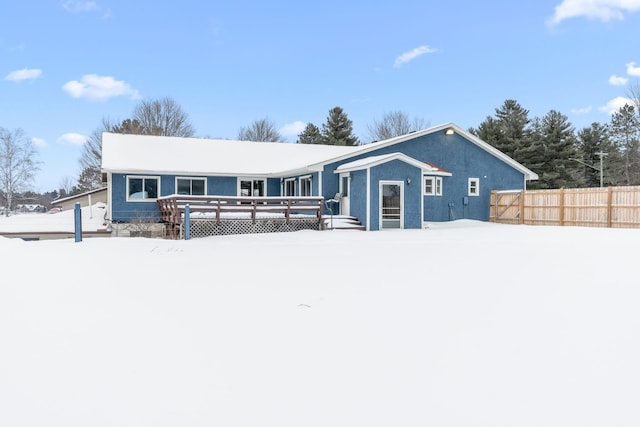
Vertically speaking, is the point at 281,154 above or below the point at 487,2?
below

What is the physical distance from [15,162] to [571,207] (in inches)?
1716

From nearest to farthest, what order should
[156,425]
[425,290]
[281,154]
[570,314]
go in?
[156,425], [570,314], [425,290], [281,154]

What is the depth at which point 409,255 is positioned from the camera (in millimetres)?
8977

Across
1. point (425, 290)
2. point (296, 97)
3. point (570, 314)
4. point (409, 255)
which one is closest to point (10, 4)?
point (409, 255)

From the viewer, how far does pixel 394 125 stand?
46.9m

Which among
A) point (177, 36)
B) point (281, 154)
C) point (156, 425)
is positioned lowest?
point (156, 425)

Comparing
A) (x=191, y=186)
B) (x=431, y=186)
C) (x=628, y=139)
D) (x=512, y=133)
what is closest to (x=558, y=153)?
(x=512, y=133)

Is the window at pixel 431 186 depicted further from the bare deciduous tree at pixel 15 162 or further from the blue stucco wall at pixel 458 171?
the bare deciduous tree at pixel 15 162

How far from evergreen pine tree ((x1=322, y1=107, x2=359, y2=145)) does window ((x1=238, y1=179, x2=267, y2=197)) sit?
24850mm

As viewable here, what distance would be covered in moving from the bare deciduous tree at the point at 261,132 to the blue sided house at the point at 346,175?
834 inches

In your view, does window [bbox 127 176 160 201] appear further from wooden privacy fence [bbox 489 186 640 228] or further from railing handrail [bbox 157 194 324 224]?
wooden privacy fence [bbox 489 186 640 228]

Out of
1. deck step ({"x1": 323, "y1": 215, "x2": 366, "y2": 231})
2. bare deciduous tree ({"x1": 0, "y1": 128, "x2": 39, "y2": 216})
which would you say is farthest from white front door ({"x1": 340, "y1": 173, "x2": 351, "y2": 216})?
bare deciduous tree ({"x1": 0, "y1": 128, "x2": 39, "y2": 216})

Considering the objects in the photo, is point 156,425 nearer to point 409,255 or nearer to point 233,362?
point 233,362

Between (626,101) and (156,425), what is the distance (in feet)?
160
